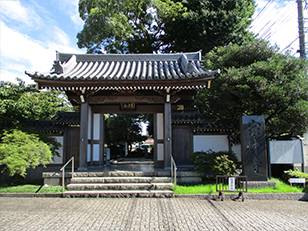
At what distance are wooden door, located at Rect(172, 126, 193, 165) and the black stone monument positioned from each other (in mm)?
3179

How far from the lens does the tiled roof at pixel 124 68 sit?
843cm

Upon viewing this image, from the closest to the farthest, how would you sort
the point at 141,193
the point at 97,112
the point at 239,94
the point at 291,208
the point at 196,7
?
the point at 291,208 → the point at 141,193 → the point at 239,94 → the point at 97,112 → the point at 196,7

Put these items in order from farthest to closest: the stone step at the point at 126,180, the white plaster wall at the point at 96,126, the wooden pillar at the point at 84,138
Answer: the white plaster wall at the point at 96,126
the wooden pillar at the point at 84,138
the stone step at the point at 126,180

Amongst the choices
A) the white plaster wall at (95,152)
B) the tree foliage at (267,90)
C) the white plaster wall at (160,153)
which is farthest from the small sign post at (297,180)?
the white plaster wall at (95,152)

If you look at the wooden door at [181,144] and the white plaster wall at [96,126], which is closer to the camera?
the white plaster wall at [96,126]

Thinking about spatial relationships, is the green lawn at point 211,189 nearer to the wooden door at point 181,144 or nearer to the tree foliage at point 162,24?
the wooden door at point 181,144

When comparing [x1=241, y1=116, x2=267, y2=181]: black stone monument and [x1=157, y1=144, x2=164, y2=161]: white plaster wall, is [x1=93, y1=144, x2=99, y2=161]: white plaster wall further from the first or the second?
[x1=241, y1=116, x2=267, y2=181]: black stone monument

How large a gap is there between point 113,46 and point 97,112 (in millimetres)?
11442

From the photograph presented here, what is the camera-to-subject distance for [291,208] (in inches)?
245

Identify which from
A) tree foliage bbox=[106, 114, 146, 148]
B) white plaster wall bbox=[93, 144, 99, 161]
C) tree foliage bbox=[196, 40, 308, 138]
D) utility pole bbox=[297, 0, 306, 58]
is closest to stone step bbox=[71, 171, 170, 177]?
white plaster wall bbox=[93, 144, 99, 161]

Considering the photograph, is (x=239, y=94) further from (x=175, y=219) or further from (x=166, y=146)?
(x=175, y=219)

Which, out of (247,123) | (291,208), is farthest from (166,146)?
(291,208)

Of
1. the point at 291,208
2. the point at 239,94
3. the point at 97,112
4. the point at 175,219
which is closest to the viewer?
the point at 175,219

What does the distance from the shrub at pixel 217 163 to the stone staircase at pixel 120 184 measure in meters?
1.28
